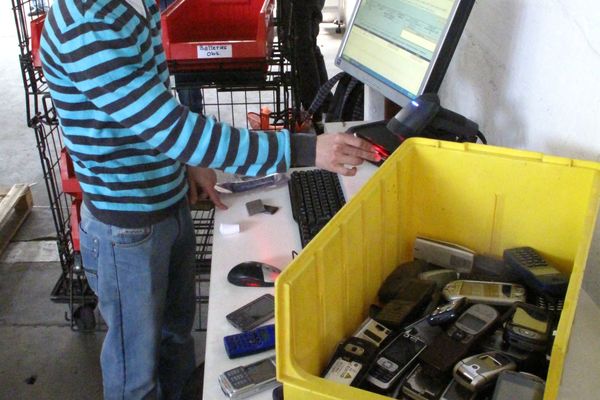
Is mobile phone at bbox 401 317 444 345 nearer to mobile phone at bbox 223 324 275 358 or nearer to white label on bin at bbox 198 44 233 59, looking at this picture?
mobile phone at bbox 223 324 275 358

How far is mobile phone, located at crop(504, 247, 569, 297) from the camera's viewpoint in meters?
0.86

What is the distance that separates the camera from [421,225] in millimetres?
1052

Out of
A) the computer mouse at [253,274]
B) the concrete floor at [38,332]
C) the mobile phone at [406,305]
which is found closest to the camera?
the mobile phone at [406,305]

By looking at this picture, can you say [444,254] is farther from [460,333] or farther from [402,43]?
[402,43]

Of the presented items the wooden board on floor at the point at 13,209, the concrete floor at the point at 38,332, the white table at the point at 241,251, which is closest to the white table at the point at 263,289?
the white table at the point at 241,251

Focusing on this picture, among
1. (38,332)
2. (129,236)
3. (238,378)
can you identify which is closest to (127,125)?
Answer: (129,236)

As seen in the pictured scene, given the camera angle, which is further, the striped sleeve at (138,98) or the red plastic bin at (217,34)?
the red plastic bin at (217,34)

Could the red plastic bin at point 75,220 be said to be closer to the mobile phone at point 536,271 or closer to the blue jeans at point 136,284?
the blue jeans at point 136,284

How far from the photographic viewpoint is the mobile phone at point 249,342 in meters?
0.96

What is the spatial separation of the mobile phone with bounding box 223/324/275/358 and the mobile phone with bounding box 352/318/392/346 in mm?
168

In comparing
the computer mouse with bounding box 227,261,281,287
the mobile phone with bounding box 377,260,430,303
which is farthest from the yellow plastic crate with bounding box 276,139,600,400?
the computer mouse with bounding box 227,261,281,287

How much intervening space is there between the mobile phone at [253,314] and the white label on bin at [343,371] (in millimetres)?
248

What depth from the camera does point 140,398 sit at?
134cm

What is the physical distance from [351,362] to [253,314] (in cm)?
28
